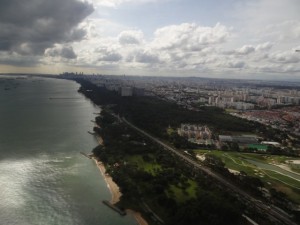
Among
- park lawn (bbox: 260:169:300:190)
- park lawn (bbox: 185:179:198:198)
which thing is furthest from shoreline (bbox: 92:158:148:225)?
park lawn (bbox: 260:169:300:190)

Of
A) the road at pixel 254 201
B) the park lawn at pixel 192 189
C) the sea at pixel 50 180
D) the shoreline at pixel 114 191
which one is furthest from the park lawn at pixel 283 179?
the sea at pixel 50 180

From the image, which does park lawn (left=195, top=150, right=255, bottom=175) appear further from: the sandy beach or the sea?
the sea

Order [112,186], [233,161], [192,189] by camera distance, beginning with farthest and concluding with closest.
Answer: [233,161]
[112,186]
[192,189]

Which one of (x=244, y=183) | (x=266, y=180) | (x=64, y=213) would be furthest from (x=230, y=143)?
(x=64, y=213)

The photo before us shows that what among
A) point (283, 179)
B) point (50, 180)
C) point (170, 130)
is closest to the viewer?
point (50, 180)

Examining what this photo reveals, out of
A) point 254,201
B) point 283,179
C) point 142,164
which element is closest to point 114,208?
point 142,164

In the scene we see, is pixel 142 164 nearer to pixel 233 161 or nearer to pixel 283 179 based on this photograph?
pixel 233 161
